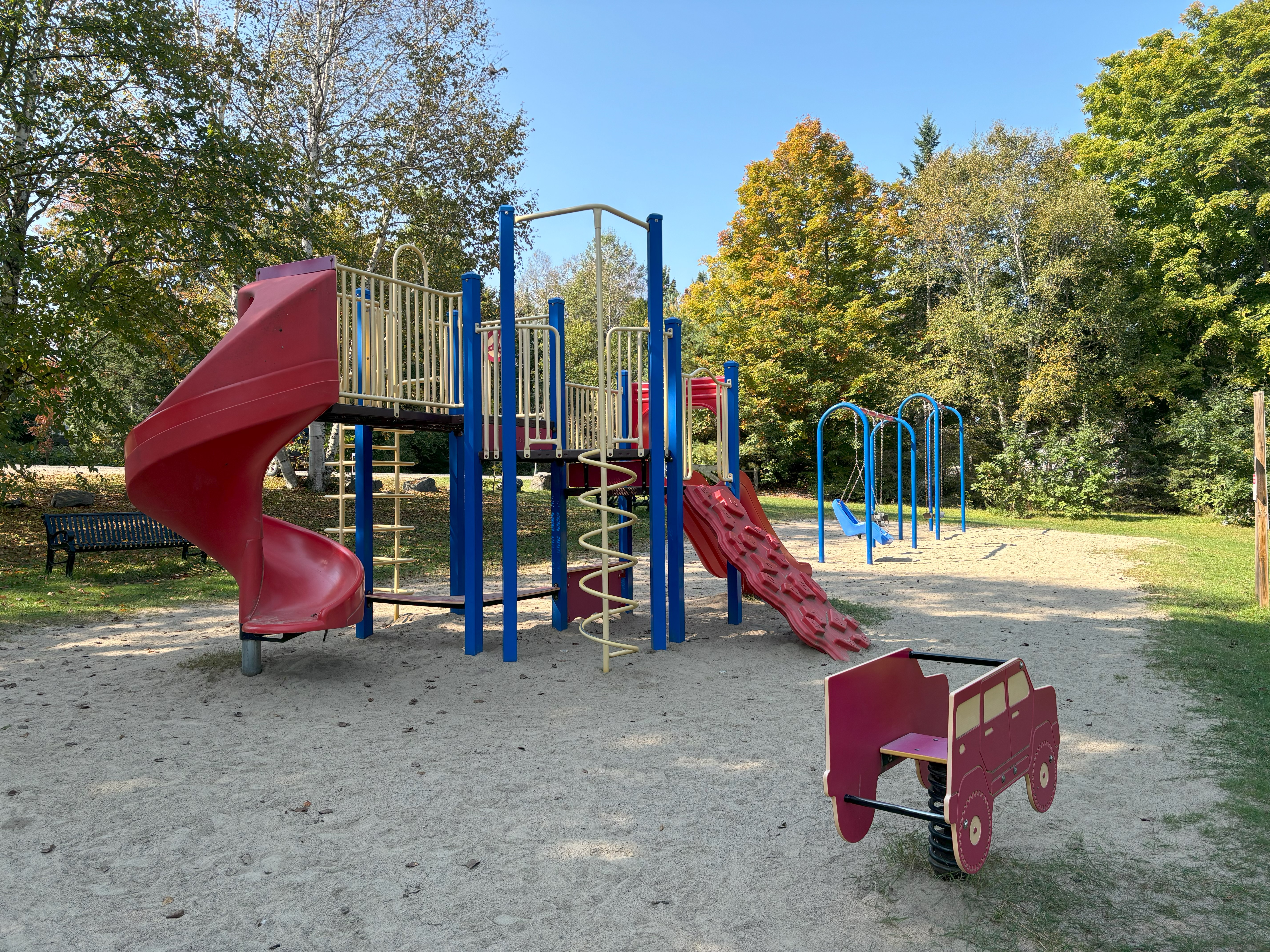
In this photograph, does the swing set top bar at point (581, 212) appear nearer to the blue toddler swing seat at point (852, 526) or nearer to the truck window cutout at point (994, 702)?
the truck window cutout at point (994, 702)

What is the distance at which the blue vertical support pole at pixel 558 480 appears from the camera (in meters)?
7.06

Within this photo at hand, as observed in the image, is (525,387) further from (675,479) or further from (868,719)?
(868,719)

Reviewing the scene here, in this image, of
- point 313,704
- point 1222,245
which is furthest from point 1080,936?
point 1222,245

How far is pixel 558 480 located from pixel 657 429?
120cm

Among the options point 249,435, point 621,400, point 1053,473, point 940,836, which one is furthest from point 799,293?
point 940,836

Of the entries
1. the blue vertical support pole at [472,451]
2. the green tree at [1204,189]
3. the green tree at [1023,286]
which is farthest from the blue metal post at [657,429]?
the green tree at [1204,189]

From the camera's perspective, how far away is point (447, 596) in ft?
25.6

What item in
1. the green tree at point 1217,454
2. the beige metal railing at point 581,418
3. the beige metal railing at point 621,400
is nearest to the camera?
the beige metal railing at point 621,400

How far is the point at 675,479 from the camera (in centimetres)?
759

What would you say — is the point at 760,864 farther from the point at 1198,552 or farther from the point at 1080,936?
the point at 1198,552

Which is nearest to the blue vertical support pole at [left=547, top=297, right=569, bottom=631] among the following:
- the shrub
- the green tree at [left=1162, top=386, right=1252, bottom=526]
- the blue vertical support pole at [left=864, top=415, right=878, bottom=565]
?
the blue vertical support pole at [left=864, top=415, right=878, bottom=565]

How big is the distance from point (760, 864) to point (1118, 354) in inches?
1036

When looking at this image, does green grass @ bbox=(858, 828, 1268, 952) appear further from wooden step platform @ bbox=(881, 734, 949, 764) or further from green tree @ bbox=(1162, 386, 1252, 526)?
green tree @ bbox=(1162, 386, 1252, 526)

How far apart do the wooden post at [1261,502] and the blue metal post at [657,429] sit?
5.94 metres
